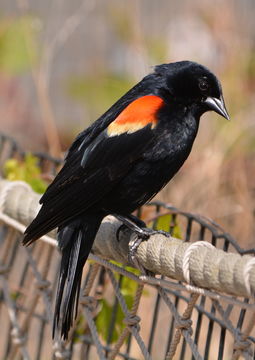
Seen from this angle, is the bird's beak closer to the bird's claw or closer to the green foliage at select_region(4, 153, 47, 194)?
the bird's claw

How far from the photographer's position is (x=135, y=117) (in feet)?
6.71

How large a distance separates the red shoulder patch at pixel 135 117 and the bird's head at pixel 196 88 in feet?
0.40

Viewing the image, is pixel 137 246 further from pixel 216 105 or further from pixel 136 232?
pixel 216 105

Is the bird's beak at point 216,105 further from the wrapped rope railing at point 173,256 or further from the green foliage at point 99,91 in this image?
the green foliage at point 99,91

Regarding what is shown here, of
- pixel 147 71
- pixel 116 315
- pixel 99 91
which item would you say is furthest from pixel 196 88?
pixel 99 91

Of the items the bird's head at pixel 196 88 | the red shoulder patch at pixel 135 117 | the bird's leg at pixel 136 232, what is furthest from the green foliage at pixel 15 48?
the bird's leg at pixel 136 232

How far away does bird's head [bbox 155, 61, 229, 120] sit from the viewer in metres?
2.22

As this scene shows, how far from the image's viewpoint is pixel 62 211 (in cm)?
189

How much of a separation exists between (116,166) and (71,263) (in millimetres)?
302

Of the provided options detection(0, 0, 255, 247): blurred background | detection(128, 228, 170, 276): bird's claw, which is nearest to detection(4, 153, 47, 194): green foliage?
detection(128, 228, 170, 276): bird's claw

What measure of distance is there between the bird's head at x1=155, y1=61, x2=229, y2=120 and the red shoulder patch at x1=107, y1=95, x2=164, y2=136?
0.40ft

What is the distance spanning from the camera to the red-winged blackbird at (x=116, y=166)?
189cm

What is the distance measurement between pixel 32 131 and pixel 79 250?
524 centimetres

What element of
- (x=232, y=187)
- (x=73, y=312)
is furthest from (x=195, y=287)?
(x=232, y=187)
